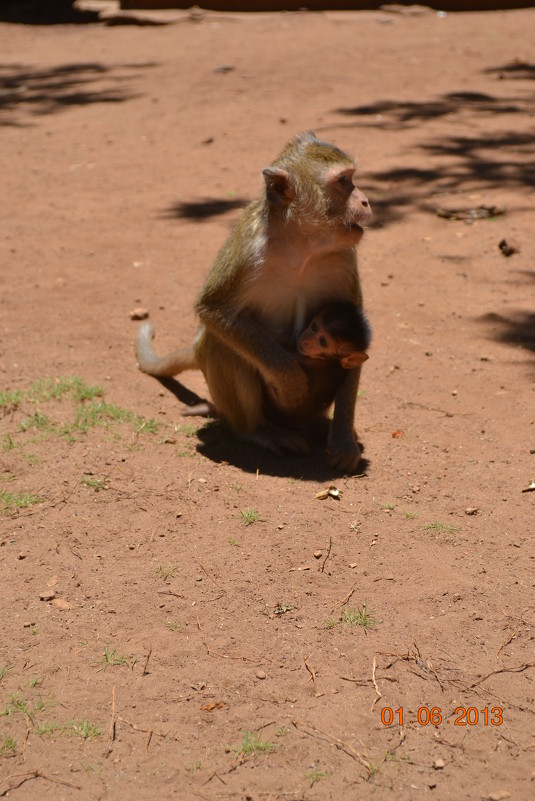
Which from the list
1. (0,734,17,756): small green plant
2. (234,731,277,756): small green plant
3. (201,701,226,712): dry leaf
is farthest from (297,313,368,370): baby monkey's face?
(0,734,17,756): small green plant

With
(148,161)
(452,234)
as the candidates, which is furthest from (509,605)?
(148,161)

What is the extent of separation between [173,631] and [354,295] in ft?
7.47

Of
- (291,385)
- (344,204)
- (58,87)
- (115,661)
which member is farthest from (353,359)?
(58,87)

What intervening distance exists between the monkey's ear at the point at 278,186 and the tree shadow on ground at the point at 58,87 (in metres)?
7.67

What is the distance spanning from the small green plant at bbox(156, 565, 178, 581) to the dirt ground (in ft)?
0.12

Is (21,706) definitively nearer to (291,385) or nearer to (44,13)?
(291,385)

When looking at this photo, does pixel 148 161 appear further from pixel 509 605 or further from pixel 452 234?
pixel 509 605

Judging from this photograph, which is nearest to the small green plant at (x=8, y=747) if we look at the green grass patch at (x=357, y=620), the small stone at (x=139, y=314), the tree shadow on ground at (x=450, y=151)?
the green grass patch at (x=357, y=620)

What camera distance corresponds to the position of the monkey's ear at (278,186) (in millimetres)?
4883

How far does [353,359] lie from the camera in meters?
5.10

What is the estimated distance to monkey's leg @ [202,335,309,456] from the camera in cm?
538

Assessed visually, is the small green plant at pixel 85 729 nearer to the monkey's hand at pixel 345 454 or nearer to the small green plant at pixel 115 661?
the small green plant at pixel 115 661

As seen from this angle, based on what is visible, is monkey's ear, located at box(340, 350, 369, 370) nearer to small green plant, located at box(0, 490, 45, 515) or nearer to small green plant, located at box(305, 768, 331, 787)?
small green plant, located at box(0, 490, 45, 515)

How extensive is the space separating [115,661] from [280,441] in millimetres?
2015
